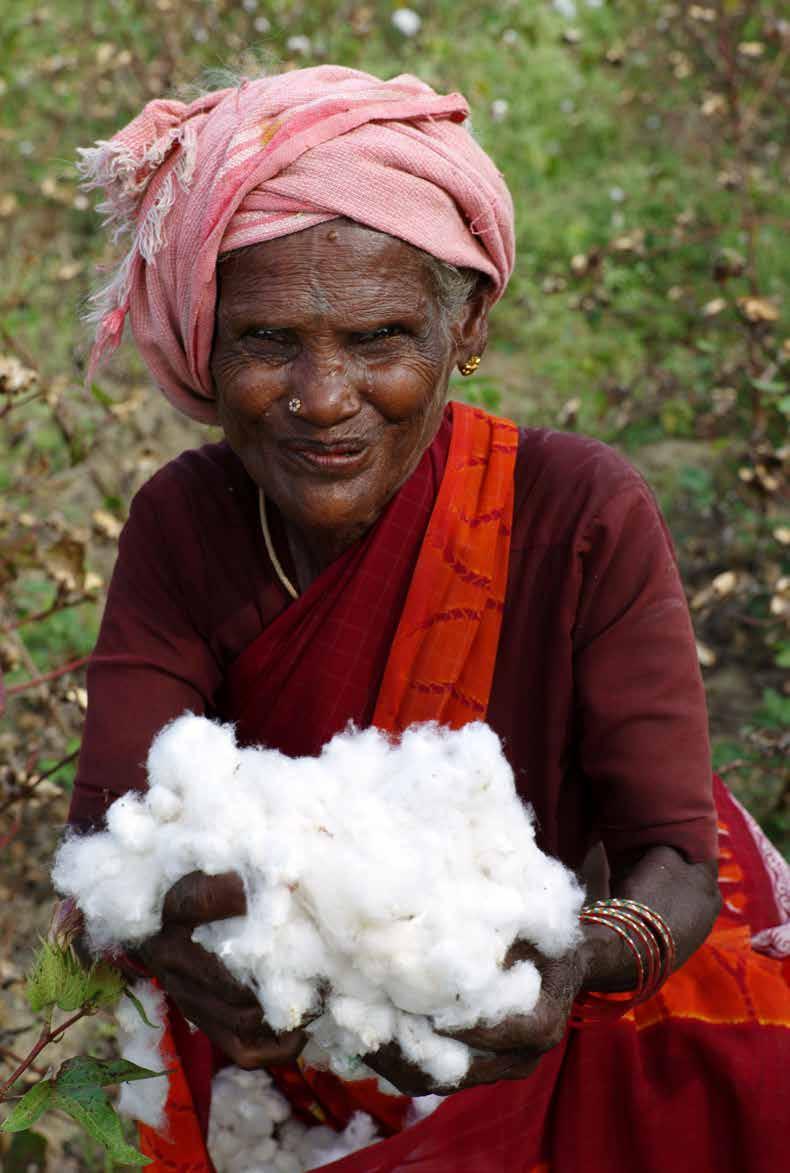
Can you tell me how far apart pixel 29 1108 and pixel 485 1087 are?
2.12ft

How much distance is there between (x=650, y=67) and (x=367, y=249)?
5.40 meters

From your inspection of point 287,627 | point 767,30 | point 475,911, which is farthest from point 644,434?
point 475,911

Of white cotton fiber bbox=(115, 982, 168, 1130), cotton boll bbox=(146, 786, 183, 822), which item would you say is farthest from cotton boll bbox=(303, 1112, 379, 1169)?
cotton boll bbox=(146, 786, 183, 822)

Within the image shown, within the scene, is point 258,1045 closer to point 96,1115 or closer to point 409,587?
point 96,1115

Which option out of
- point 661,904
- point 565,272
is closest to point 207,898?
point 661,904

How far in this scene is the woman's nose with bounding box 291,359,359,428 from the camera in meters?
1.80

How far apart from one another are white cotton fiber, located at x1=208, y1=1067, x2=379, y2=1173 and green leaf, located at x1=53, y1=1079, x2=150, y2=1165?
0.60 m

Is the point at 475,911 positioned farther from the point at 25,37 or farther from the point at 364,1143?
the point at 25,37

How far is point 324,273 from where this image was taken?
178 centimetres

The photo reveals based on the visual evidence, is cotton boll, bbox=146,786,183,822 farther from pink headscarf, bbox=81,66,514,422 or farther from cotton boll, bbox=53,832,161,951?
pink headscarf, bbox=81,66,514,422

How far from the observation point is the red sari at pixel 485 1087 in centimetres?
185

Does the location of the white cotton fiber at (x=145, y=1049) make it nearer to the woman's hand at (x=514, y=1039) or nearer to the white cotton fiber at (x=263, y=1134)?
the white cotton fiber at (x=263, y=1134)

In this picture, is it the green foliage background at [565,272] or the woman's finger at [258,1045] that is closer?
the woman's finger at [258,1045]

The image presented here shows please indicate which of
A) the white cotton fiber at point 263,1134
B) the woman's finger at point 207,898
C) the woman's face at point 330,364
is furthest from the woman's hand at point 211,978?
the woman's face at point 330,364
